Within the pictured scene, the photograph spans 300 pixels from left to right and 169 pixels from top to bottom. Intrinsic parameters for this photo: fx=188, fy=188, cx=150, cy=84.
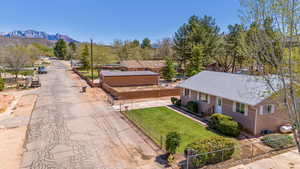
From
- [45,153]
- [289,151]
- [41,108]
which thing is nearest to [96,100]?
[41,108]

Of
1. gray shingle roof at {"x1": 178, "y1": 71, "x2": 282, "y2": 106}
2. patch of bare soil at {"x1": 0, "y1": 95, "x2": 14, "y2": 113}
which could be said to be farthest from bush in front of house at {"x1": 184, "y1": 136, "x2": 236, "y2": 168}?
patch of bare soil at {"x1": 0, "y1": 95, "x2": 14, "y2": 113}

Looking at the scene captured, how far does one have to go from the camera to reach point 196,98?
18.6 m

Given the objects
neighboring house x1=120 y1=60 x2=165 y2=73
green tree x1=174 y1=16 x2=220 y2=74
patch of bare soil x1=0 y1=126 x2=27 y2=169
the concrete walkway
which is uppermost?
green tree x1=174 y1=16 x2=220 y2=74

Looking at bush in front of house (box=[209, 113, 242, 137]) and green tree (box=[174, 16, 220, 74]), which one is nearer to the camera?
bush in front of house (box=[209, 113, 242, 137])

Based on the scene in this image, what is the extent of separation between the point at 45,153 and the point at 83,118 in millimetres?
5856

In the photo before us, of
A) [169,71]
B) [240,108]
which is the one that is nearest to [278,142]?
[240,108]

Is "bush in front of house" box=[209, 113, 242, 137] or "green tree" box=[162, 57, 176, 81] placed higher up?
"green tree" box=[162, 57, 176, 81]

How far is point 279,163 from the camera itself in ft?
31.0

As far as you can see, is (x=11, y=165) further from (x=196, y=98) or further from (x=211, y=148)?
(x=196, y=98)

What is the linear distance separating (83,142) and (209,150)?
7.41 m

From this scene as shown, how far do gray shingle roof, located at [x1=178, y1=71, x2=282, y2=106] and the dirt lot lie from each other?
13652 mm

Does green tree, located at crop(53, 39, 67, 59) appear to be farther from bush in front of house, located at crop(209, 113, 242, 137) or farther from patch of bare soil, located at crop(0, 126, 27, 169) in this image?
bush in front of house, located at crop(209, 113, 242, 137)

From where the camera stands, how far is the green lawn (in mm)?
12828

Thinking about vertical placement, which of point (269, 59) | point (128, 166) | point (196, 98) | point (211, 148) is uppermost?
point (269, 59)
